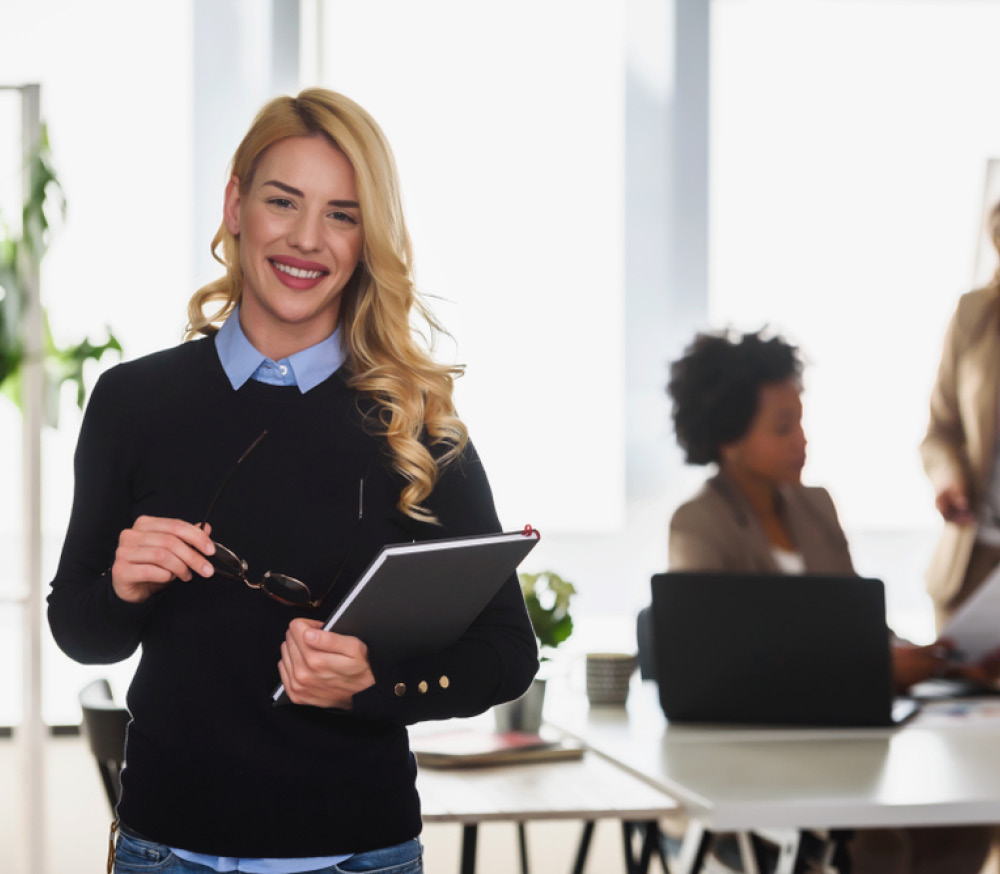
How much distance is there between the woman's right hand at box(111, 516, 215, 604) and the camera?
3.81 ft

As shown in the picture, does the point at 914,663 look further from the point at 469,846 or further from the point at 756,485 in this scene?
the point at 469,846

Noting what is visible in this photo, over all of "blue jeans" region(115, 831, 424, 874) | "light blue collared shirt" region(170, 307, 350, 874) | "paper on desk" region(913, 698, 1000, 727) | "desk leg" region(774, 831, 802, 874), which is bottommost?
"desk leg" region(774, 831, 802, 874)

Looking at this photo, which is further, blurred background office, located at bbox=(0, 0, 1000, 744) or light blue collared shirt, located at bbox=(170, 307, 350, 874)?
blurred background office, located at bbox=(0, 0, 1000, 744)

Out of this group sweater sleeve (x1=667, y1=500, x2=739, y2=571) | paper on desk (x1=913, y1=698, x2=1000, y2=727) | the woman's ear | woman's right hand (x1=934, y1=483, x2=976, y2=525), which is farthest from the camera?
woman's right hand (x1=934, y1=483, x2=976, y2=525)

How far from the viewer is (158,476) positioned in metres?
1.30

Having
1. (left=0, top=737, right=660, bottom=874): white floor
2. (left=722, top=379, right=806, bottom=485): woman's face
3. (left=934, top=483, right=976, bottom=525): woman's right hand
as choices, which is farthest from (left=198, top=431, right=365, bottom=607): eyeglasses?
(left=0, top=737, right=660, bottom=874): white floor

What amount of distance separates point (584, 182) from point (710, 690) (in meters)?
2.34

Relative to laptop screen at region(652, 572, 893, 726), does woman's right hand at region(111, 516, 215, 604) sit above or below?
above

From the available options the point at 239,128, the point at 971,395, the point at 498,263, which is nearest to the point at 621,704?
the point at 971,395

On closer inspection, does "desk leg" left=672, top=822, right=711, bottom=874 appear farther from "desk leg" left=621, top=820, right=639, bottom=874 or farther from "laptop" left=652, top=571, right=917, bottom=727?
"laptop" left=652, top=571, right=917, bottom=727

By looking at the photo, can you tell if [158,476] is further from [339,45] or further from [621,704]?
[339,45]

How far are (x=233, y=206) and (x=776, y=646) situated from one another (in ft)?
4.15

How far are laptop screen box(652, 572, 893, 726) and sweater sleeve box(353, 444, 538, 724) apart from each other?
861 mm

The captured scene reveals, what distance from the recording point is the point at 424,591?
1.16 meters
